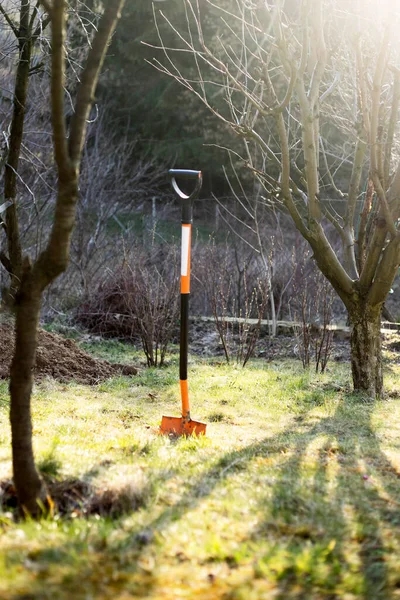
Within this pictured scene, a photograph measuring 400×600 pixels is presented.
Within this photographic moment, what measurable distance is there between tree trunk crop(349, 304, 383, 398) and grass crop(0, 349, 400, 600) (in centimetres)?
87

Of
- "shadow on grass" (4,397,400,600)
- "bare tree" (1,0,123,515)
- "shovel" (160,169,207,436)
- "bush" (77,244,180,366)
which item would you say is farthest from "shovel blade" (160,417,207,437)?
"bush" (77,244,180,366)

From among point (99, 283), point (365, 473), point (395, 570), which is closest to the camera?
point (395, 570)

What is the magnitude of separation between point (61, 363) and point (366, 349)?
3.29 m

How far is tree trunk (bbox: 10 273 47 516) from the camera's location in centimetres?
250

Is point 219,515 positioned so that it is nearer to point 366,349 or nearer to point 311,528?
point 311,528

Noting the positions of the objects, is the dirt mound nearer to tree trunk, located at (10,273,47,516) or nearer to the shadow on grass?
the shadow on grass

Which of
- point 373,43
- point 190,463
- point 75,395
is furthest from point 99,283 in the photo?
point 190,463

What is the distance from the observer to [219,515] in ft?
8.58

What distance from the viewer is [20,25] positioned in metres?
5.93

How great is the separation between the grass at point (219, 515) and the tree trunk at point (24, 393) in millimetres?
126

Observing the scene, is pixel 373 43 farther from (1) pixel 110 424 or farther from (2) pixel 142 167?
(2) pixel 142 167

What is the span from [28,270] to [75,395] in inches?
150

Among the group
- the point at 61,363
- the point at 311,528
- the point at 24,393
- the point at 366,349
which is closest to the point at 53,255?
the point at 24,393

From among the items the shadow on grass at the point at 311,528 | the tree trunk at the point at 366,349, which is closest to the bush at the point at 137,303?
the tree trunk at the point at 366,349
